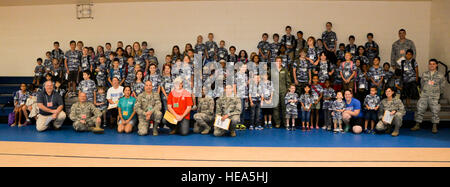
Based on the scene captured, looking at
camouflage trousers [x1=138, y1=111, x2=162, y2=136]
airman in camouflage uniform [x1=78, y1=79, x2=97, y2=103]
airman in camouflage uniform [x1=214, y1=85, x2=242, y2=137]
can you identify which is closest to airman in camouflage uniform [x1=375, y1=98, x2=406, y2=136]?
airman in camouflage uniform [x1=214, y1=85, x2=242, y2=137]

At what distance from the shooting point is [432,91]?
284 inches

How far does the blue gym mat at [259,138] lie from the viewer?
18.8 feet

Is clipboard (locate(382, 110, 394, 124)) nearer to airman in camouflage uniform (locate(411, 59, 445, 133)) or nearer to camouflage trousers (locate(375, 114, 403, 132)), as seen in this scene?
camouflage trousers (locate(375, 114, 403, 132))

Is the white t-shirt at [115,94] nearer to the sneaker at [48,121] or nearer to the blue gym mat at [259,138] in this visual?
the blue gym mat at [259,138]

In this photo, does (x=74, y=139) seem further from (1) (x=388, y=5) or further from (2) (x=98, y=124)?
(1) (x=388, y=5)

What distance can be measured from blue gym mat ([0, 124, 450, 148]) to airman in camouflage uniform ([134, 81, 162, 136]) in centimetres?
26

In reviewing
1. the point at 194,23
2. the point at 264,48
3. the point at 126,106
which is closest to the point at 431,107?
the point at 264,48

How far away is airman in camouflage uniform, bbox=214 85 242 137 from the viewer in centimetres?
659

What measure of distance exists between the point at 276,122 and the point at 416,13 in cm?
713

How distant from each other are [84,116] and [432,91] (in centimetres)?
873

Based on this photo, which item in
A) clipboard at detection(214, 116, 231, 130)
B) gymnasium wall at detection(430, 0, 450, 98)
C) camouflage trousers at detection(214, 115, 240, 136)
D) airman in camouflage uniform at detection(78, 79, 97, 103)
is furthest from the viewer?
gymnasium wall at detection(430, 0, 450, 98)

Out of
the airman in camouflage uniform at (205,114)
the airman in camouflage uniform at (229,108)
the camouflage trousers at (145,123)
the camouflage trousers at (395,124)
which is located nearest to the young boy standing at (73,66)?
the camouflage trousers at (145,123)
